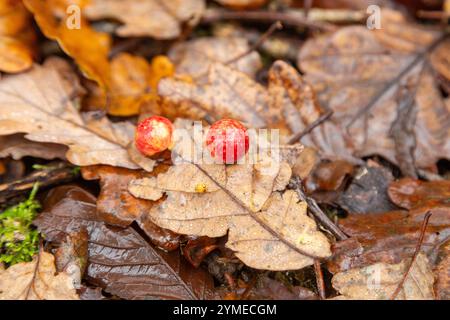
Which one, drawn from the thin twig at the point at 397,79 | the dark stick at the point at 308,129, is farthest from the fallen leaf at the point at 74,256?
the thin twig at the point at 397,79

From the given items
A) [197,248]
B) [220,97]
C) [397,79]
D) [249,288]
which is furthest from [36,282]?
[397,79]

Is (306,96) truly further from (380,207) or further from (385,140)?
(380,207)

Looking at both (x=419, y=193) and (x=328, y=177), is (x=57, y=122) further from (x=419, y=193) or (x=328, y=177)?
(x=419, y=193)

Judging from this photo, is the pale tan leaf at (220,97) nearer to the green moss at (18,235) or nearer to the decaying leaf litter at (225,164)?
the decaying leaf litter at (225,164)

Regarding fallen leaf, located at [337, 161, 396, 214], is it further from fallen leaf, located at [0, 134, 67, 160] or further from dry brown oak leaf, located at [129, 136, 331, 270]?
fallen leaf, located at [0, 134, 67, 160]
